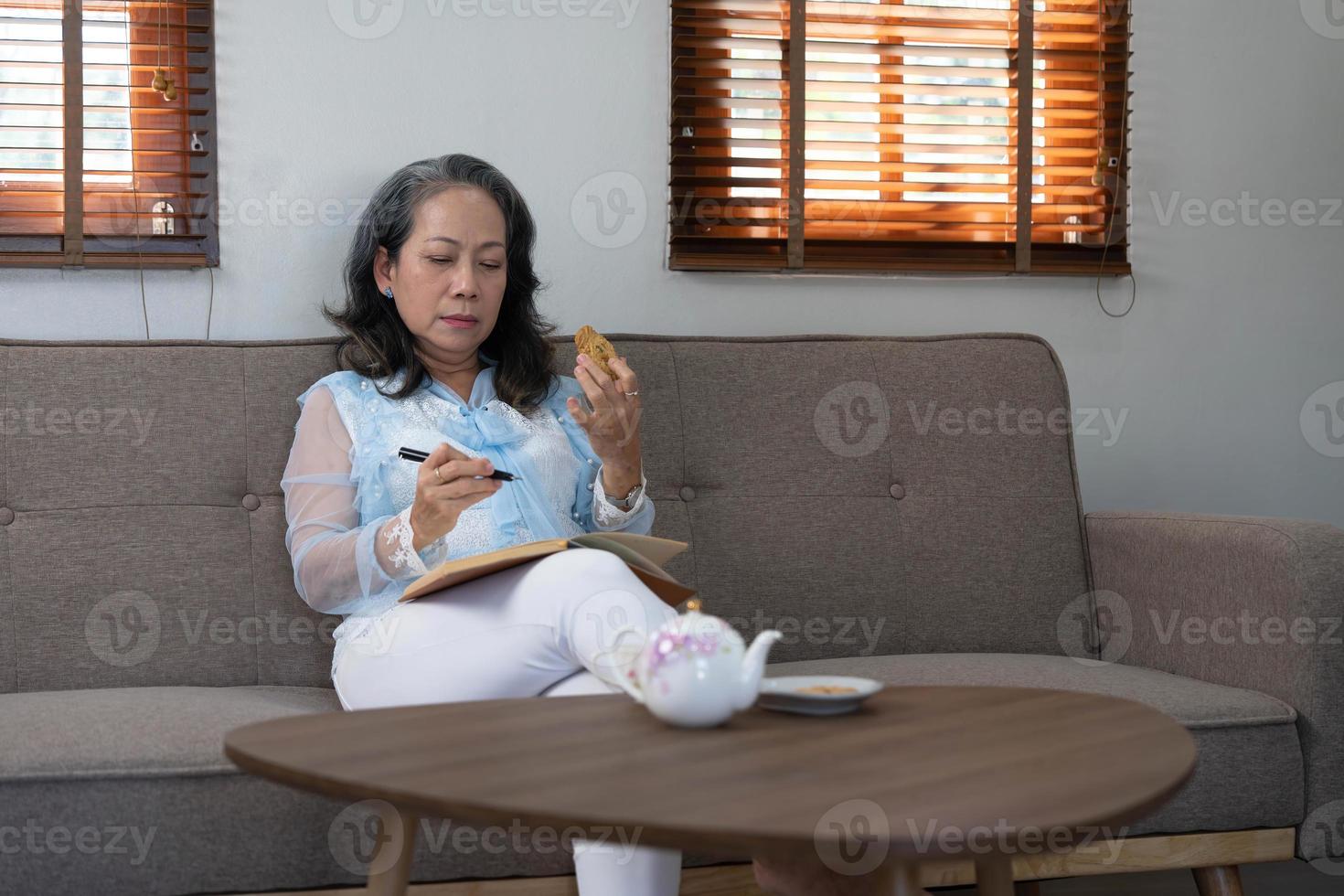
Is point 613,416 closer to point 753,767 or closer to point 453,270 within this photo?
point 453,270

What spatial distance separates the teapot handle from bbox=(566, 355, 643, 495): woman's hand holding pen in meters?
0.45

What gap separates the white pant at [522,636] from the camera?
4.17 feet

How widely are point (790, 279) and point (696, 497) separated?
63cm

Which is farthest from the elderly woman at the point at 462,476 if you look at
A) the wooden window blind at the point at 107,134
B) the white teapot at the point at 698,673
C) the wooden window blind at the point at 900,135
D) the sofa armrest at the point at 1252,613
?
the sofa armrest at the point at 1252,613

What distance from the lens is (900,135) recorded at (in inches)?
98.6

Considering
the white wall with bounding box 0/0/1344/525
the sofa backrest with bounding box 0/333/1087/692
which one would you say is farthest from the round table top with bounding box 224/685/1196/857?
the white wall with bounding box 0/0/1344/525

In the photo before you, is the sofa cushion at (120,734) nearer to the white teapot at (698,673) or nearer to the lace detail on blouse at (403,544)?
the lace detail on blouse at (403,544)

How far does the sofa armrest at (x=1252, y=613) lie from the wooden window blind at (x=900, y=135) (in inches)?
30.5

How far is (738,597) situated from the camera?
198cm

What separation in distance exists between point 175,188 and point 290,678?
940mm

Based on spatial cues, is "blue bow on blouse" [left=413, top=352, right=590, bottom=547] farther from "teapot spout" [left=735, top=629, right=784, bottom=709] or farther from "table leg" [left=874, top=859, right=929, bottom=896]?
"table leg" [left=874, top=859, right=929, bottom=896]

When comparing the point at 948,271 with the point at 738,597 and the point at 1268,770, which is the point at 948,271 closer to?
the point at 738,597

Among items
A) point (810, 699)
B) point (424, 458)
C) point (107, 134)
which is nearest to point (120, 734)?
point (424, 458)

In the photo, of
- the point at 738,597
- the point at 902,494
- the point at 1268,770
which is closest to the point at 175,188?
the point at 738,597
